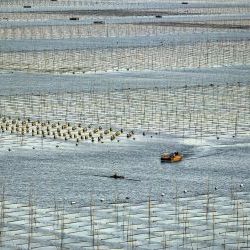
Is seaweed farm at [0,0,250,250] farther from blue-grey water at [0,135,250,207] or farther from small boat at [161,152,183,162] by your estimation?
small boat at [161,152,183,162]

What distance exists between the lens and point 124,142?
52.6 metres

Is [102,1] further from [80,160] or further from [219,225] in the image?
[219,225]

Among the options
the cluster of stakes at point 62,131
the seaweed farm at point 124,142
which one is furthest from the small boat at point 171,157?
the cluster of stakes at point 62,131

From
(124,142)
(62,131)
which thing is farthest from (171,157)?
(62,131)

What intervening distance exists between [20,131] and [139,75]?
21.9m

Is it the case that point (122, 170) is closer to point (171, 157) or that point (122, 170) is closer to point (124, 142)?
point (171, 157)

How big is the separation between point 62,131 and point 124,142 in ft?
10.3

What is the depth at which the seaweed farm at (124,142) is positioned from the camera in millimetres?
37500

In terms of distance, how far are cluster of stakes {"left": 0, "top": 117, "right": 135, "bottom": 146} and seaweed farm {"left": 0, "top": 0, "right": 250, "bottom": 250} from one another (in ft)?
0.17

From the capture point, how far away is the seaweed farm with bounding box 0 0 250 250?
37.5 metres

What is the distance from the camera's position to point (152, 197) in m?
42.1

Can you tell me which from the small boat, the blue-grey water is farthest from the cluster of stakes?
the small boat

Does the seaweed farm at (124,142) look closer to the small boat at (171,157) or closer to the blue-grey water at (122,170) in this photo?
the blue-grey water at (122,170)

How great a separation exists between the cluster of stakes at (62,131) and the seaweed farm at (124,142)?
5 centimetres
